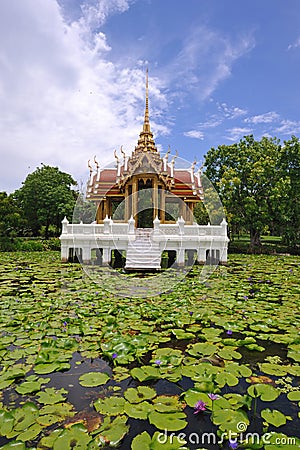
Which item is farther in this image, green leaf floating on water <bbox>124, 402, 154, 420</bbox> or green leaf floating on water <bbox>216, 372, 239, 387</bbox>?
green leaf floating on water <bbox>216, 372, 239, 387</bbox>

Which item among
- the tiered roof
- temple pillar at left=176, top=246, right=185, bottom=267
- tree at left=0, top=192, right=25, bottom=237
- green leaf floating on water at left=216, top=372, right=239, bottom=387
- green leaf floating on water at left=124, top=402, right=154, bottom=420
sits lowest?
green leaf floating on water at left=124, top=402, right=154, bottom=420

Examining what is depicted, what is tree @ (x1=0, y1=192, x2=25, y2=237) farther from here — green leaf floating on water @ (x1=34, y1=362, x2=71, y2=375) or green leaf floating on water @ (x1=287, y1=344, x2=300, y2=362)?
green leaf floating on water @ (x1=287, y1=344, x2=300, y2=362)

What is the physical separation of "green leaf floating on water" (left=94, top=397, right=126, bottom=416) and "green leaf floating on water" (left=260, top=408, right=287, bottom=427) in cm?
105

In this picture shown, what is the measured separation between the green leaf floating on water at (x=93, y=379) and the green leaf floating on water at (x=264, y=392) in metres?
1.28

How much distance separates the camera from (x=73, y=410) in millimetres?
2457

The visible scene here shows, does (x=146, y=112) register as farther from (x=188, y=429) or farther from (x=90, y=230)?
(x=188, y=429)

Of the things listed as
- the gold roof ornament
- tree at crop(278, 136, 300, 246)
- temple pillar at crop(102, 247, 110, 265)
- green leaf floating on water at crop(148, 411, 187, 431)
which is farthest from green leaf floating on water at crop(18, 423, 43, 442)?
tree at crop(278, 136, 300, 246)

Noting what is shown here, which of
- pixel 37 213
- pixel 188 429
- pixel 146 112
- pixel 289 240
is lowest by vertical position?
pixel 188 429

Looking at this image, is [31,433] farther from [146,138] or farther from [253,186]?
[253,186]

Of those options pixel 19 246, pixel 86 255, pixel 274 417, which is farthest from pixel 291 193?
pixel 274 417

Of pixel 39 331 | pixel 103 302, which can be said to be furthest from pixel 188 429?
pixel 103 302

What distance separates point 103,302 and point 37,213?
71.5 ft

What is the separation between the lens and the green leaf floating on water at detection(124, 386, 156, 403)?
2568 mm

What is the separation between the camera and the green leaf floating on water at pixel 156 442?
77.9 inches
